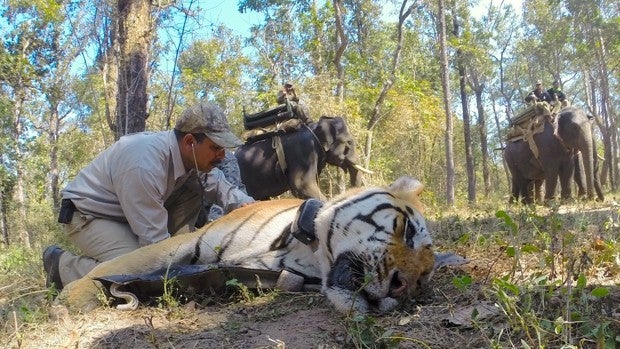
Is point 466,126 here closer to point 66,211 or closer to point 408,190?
point 66,211

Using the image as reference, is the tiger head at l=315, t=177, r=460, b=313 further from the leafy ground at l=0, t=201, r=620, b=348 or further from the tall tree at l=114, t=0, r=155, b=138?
the tall tree at l=114, t=0, r=155, b=138

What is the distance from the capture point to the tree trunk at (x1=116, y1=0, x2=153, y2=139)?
7.98 metres

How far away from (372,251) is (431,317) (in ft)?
1.42

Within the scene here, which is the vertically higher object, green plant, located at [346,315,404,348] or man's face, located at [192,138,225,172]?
man's face, located at [192,138,225,172]

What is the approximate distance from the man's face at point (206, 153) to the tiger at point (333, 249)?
584 millimetres

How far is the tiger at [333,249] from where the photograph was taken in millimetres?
2814

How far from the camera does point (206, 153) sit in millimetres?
4324

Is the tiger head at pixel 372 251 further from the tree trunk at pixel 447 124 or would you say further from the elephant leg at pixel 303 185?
the tree trunk at pixel 447 124

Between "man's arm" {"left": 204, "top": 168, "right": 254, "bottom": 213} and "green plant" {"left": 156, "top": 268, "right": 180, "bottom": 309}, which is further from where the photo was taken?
"man's arm" {"left": 204, "top": 168, "right": 254, "bottom": 213}

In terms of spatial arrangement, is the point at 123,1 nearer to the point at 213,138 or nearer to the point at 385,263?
the point at 213,138

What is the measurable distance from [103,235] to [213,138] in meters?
1.11

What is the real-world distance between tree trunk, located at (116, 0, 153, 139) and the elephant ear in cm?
526

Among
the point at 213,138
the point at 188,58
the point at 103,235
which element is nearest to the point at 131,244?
the point at 103,235

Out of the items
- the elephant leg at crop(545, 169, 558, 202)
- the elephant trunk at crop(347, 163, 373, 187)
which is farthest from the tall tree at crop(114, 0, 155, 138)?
the elephant leg at crop(545, 169, 558, 202)
